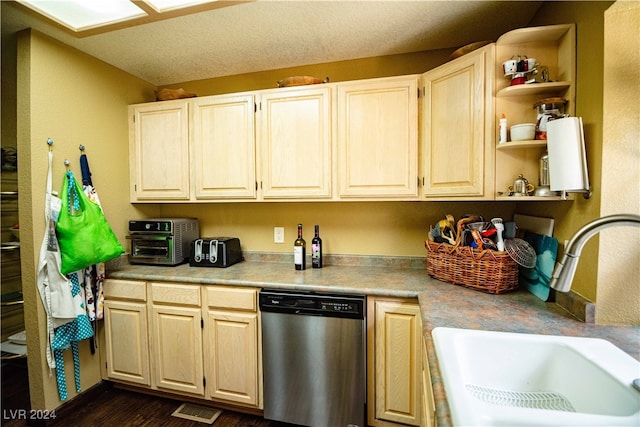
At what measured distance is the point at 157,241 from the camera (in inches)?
85.8

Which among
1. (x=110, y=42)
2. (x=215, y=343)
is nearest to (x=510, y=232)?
(x=215, y=343)

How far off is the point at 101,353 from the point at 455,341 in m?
2.39

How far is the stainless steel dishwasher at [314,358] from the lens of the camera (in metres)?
1.58

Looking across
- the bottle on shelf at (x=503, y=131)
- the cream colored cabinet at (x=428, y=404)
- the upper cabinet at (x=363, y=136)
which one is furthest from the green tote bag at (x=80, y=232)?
the bottle on shelf at (x=503, y=131)

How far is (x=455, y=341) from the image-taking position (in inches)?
37.5

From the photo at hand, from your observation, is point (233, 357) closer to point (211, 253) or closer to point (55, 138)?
point (211, 253)

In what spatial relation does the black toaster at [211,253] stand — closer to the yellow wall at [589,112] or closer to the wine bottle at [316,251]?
the wine bottle at [316,251]

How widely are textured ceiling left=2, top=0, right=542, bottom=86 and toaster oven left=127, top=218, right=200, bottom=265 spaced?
1.21 metres

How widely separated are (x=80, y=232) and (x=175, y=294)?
26.4 inches

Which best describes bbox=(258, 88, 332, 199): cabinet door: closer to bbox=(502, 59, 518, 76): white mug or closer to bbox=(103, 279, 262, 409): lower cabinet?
bbox=(103, 279, 262, 409): lower cabinet

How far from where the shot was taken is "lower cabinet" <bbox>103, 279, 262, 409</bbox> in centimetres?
178

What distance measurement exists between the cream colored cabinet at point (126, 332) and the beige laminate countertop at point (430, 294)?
107 mm

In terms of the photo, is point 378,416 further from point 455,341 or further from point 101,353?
point 101,353

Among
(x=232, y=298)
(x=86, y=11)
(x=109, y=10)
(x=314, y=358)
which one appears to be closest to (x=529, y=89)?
(x=314, y=358)
